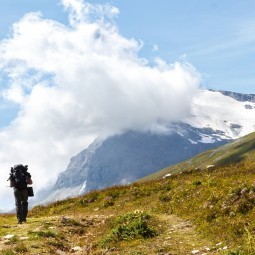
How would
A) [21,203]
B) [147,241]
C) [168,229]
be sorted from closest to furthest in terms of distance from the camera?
[147,241] < [168,229] < [21,203]

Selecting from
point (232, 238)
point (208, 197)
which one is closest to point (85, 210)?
point (208, 197)

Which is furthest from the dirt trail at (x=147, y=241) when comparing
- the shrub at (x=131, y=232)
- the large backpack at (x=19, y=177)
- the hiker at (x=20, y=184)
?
the large backpack at (x=19, y=177)

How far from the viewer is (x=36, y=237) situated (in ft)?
63.5

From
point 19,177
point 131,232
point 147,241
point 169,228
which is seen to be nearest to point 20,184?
point 19,177

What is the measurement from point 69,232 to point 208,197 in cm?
674

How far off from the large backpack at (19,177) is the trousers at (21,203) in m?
0.31

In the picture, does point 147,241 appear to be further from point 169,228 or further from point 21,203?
point 21,203

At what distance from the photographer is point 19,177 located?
26.2 meters

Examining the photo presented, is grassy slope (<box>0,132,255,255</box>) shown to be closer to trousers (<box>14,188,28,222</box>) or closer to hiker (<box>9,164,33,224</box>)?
trousers (<box>14,188,28,222</box>)

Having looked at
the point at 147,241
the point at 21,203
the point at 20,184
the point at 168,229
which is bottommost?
the point at 147,241

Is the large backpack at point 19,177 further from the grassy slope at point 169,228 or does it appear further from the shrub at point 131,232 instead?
the shrub at point 131,232

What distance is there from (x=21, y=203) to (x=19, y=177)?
1.47m

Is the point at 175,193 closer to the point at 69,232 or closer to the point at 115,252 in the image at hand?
the point at 69,232

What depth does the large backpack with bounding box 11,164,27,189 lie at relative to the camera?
2620cm
